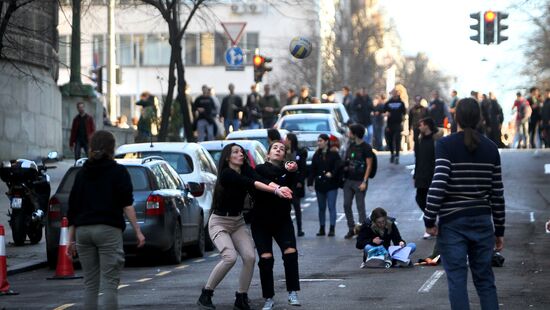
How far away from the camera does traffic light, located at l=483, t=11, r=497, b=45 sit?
38344 mm

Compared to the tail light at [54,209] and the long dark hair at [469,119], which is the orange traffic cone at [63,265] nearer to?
the tail light at [54,209]

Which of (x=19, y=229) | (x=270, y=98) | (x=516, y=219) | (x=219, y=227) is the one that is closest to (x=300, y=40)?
(x=270, y=98)

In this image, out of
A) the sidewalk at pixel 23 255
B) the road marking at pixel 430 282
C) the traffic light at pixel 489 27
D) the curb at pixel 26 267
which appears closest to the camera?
the road marking at pixel 430 282

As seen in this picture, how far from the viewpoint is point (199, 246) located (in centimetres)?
2080

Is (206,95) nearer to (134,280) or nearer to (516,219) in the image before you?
A: (516,219)

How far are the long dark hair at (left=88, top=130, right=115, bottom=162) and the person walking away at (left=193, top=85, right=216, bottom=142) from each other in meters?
28.2

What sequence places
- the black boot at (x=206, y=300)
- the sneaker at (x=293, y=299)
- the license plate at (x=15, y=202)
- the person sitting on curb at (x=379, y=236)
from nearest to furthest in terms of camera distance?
the black boot at (x=206, y=300)
the sneaker at (x=293, y=299)
the person sitting on curb at (x=379, y=236)
the license plate at (x=15, y=202)

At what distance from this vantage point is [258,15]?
268 ft

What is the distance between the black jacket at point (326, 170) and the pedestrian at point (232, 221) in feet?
34.6

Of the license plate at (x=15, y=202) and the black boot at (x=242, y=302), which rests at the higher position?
the license plate at (x=15, y=202)

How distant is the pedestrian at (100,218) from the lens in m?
10.9

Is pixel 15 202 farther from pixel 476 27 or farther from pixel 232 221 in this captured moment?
pixel 476 27

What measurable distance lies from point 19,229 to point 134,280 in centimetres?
508

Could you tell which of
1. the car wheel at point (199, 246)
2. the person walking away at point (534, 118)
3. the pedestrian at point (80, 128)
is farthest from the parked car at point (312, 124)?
the car wheel at point (199, 246)
